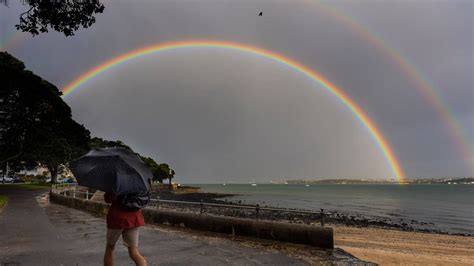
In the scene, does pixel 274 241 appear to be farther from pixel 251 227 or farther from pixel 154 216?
pixel 154 216

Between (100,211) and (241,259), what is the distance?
12.2 m

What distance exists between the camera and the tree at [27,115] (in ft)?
113

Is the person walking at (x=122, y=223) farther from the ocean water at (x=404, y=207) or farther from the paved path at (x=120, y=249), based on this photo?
the ocean water at (x=404, y=207)

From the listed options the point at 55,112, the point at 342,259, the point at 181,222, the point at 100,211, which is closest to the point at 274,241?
the point at 342,259

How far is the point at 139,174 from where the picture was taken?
5203 mm

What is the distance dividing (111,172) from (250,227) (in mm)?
6539

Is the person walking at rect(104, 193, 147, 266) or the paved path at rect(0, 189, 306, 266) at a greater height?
the person walking at rect(104, 193, 147, 266)

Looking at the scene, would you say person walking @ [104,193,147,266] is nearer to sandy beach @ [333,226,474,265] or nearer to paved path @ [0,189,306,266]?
paved path @ [0,189,306,266]

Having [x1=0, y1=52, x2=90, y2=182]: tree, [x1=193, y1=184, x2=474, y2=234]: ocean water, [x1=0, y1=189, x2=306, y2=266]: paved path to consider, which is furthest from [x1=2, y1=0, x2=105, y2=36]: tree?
[x1=193, y1=184, x2=474, y2=234]: ocean water

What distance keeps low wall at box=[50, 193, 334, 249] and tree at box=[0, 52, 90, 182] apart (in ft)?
89.6

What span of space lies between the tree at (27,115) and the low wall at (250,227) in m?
27.3

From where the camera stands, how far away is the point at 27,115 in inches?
1457

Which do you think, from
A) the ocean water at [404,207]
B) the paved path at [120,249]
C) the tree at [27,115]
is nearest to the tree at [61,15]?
the paved path at [120,249]

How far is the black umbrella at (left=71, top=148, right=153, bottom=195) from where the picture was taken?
4.95 meters
